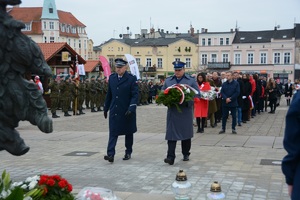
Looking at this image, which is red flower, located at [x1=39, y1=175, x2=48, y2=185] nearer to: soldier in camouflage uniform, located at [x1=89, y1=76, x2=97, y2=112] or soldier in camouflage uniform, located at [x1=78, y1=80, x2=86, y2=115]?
soldier in camouflage uniform, located at [x1=78, y1=80, x2=86, y2=115]

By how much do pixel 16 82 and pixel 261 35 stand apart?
7614cm

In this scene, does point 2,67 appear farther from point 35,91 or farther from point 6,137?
point 6,137

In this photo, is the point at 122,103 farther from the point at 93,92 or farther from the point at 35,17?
the point at 35,17

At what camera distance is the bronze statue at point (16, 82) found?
286 centimetres

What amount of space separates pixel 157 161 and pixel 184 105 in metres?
1.26

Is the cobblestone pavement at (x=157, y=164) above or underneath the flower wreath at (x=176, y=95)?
underneath

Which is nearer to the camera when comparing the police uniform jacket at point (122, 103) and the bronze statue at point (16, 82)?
the bronze statue at point (16, 82)

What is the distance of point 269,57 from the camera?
72250mm

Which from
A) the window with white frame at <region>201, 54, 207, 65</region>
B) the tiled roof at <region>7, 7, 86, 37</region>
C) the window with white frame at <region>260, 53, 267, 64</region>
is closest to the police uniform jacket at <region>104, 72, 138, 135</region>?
the window with white frame at <region>260, 53, 267, 64</region>

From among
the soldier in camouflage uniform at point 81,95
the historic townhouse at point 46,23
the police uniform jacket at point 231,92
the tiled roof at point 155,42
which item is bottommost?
the soldier in camouflage uniform at point 81,95

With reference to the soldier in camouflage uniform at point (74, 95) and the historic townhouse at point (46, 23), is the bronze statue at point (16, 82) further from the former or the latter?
the historic townhouse at point (46, 23)

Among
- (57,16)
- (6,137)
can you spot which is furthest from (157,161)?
(57,16)

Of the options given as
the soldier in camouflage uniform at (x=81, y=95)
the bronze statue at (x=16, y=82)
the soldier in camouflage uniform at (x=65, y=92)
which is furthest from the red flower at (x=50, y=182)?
the soldier in camouflage uniform at (x=81, y=95)

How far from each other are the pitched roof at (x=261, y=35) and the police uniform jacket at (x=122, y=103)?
223ft
